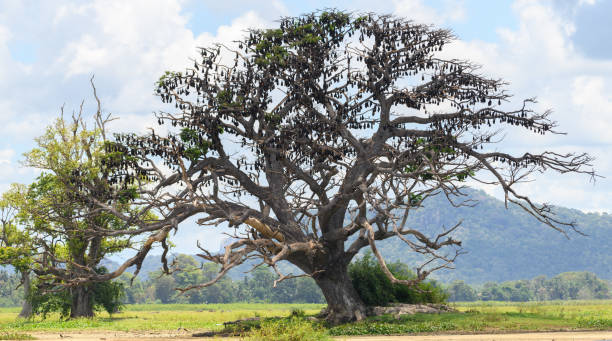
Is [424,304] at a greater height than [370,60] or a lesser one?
lesser

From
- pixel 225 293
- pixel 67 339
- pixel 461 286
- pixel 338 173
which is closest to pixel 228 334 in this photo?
pixel 67 339

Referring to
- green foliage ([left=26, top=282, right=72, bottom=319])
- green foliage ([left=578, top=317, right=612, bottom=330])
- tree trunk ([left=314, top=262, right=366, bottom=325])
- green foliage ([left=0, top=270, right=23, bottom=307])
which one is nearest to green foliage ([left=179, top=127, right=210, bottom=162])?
tree trunk ([left=314, top=262, right=366, bottom=325])

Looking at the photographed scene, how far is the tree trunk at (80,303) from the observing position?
47.9 metres

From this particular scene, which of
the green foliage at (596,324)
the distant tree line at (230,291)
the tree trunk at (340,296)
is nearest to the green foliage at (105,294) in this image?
the tree trunk at (340,296)

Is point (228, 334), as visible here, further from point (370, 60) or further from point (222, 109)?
point (370, 60)

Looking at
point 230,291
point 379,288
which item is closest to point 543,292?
point 230,291

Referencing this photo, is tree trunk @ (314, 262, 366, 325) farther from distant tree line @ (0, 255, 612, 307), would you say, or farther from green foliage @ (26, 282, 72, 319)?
distant tree line @ (0, 255, 612, 307)

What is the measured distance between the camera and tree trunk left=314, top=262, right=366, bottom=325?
31406 mm

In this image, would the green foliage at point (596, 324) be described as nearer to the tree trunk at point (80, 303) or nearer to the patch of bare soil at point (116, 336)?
the patch of bare soil at point (116, 336)

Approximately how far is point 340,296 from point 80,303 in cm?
2392

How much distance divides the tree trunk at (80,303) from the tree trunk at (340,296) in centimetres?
2269

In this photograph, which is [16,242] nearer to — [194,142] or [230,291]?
[194,142]

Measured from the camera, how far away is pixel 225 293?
152m

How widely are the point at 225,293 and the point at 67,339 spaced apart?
125 m
